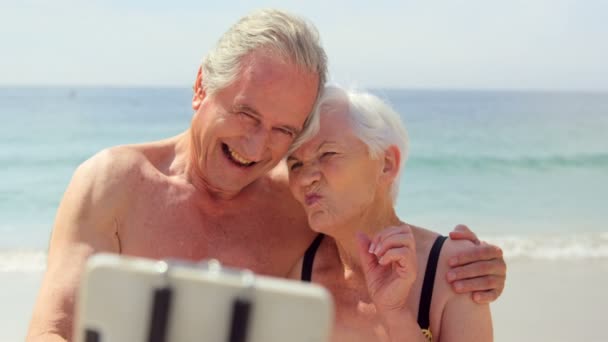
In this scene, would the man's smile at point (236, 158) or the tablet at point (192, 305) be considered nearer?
the tablet at point (192, 305)

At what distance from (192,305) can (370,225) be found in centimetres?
191

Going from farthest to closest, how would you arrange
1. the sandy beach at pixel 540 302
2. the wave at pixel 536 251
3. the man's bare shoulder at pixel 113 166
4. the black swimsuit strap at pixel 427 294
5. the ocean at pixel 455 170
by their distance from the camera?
the ocean at pixel 455 170 < the wave at pixel 536 251 < the sandy beach at pixel 540 302 < the man's bare shoulder at pixel 113 166 < the black swimsuit strap at pixel 427 294

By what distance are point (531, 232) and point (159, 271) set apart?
1102 centimetres

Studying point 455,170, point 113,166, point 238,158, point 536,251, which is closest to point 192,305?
point 238,158

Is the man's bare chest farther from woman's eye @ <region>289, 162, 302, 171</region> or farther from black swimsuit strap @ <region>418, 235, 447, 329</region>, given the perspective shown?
black swimsuit strap @ <region>418, 235, 447, 329</region>

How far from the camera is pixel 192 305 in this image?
4.94 feet

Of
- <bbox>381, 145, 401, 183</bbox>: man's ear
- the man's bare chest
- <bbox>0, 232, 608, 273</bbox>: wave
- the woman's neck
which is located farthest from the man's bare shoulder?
<bbox>0, 232, 608, 273</bbox>: wave

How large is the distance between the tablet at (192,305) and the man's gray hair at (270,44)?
1963mm

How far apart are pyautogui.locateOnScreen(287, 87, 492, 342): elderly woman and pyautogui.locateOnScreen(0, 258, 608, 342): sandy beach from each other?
3752 millimetres

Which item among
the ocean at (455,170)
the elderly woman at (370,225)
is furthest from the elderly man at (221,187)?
the ocean at (455,170)

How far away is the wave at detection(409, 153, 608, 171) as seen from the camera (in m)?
19.5

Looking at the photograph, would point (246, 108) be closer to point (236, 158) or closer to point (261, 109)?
point (261, 109)

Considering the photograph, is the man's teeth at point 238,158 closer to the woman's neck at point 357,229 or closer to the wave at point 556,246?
the woman's neck at point 357,229

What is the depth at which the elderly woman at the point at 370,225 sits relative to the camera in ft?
10.1
